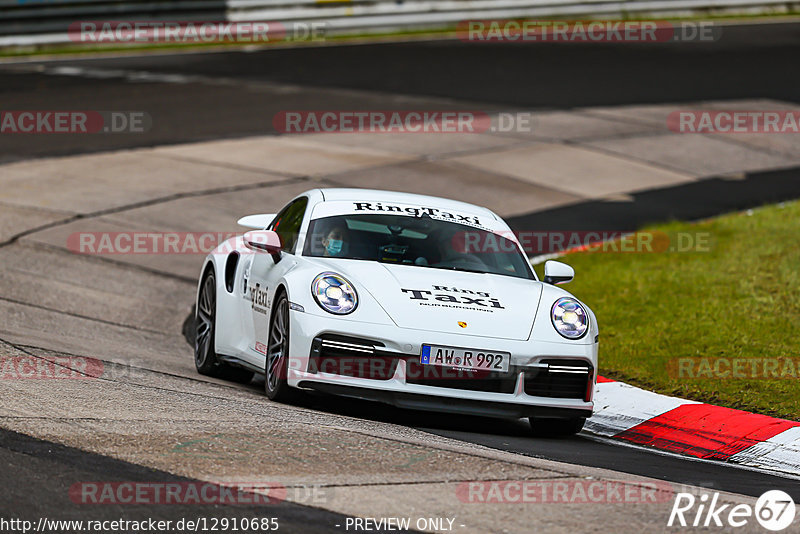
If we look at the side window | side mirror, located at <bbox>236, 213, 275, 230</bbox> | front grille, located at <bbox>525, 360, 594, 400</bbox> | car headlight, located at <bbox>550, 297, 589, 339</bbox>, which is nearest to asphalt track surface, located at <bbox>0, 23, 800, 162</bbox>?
side mirror, located at <bbox>236, 213, 275, 230</bbox>

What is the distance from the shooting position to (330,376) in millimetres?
7559

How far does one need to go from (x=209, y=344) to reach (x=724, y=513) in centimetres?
497

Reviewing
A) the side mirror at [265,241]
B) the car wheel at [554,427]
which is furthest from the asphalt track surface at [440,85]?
the side mirror at [265,241]

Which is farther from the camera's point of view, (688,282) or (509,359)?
(688,282)

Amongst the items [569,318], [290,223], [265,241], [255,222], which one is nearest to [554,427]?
[569,318]

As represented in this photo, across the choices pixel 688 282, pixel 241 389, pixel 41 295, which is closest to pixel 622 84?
pixel 688 282

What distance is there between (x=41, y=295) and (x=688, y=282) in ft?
20.1

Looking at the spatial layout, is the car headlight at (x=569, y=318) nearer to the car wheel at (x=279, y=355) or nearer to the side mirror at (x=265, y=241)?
the car wheel at (x=279, y=355)

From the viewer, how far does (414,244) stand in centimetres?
878

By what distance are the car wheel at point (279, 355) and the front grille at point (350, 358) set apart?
0.28 meters

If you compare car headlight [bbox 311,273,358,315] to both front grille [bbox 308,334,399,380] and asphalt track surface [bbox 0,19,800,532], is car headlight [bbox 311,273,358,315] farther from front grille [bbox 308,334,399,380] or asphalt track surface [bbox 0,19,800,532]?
asphalt track surface [bbox 0,19,800,532]

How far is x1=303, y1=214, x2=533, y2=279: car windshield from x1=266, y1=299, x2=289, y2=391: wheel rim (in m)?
0.65

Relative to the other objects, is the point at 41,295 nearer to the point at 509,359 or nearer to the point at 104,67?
the point at 509,359

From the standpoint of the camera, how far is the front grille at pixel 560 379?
7750mm
